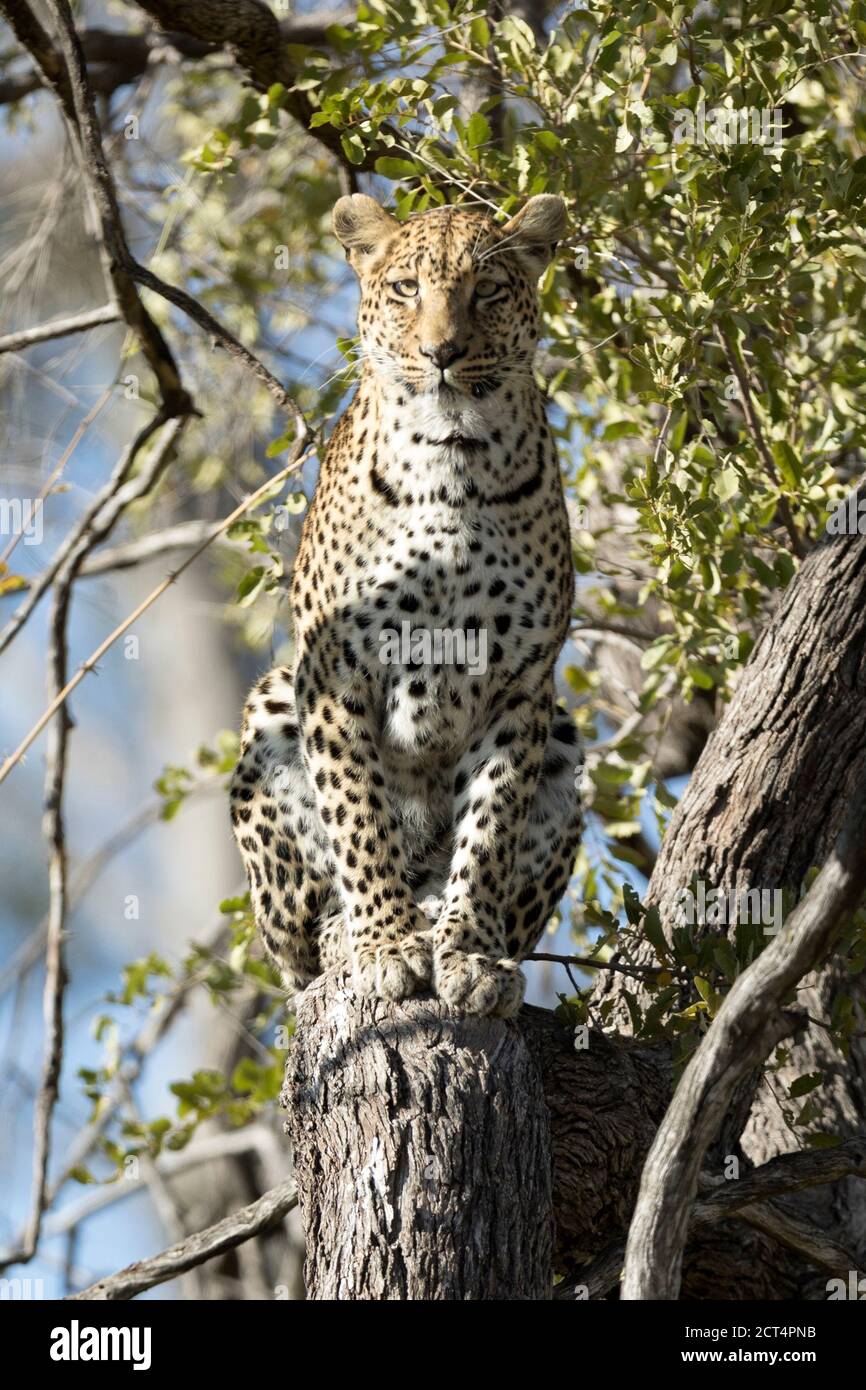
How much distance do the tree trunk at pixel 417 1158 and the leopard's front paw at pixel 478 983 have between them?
0.72 feet

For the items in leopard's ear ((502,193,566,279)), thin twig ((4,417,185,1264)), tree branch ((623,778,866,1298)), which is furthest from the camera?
thin twig ((4,417,185,1264))

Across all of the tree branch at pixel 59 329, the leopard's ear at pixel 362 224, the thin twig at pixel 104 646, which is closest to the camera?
the thin twig at pixel 104 646

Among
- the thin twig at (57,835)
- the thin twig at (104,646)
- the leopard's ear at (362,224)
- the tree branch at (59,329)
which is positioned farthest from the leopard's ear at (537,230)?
the thin twig at (57,835)

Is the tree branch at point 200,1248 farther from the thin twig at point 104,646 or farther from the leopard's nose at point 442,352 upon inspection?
the leopard's nose at point 442,352

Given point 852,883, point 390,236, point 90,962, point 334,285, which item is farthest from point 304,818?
point 90,962

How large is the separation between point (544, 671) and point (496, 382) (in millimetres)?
1082

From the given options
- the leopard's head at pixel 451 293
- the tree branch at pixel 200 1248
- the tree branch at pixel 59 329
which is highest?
the tree branch at pixel 59 329

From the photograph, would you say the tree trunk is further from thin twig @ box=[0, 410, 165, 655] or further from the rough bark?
thin twig @ box=[0, 410, 165, 655]

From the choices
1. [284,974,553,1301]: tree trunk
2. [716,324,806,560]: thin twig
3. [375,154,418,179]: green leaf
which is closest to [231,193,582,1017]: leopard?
[375,154,418,179]: green leaf

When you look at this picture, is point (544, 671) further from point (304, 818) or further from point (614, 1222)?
point (614, 1222)

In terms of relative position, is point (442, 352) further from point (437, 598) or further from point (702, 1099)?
point (702, 1099)

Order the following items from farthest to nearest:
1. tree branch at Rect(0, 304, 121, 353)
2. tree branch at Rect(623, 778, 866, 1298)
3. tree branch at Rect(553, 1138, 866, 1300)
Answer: tree branch at Rect(0, 304, 121, 353) → tree branch at Rect(553, 1138, 866, 1300) → tree branch at Rect(623, 778, 866, 1298)

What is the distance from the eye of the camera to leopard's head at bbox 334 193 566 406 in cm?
645

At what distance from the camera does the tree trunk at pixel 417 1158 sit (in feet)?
17.5
